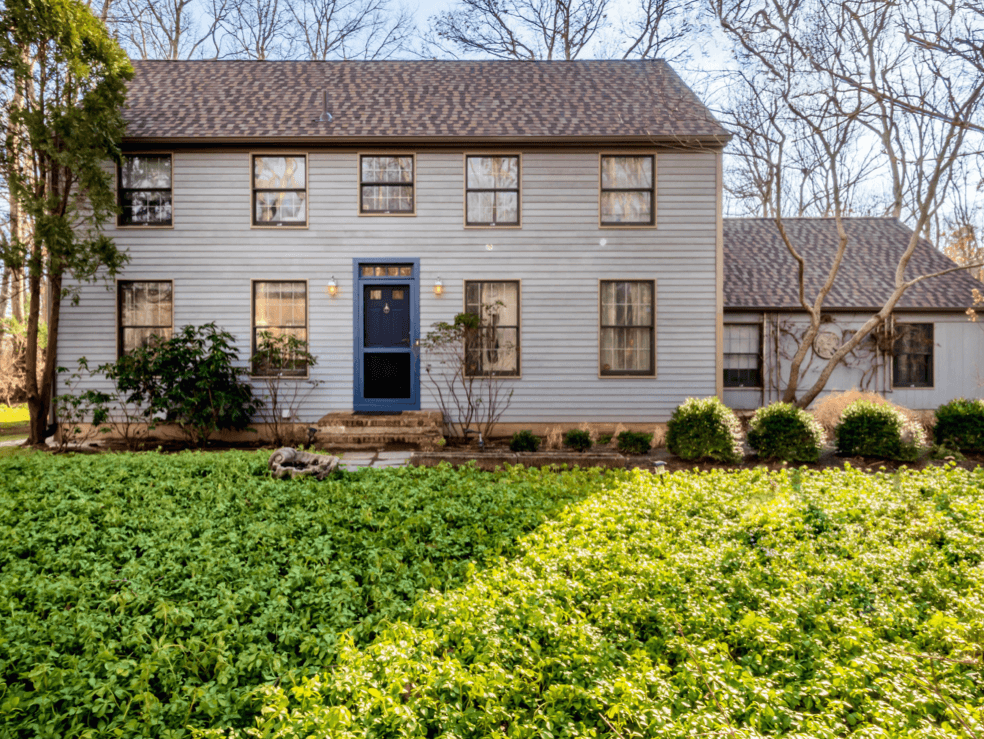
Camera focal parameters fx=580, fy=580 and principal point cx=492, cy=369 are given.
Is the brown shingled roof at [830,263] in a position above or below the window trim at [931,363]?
above

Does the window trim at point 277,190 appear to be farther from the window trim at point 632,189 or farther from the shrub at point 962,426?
the shrub at point 962,426

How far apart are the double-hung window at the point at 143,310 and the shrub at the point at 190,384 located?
0.63 m

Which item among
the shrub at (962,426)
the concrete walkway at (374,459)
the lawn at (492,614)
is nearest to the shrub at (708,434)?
the lawn at (492,614)

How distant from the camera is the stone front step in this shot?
9383 mm

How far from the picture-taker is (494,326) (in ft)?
35.3

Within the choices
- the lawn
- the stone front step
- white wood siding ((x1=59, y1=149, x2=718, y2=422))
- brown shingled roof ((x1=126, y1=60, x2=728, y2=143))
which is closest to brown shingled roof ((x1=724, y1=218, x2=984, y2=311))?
white wood siding ((x1=59, y1=149, x2=718, y2=422))

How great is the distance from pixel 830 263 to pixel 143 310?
15231 millimetres

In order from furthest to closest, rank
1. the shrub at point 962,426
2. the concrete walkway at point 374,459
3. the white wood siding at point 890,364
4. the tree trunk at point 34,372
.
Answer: the white wood siding at point 890,364, the tree trunk at point 34,372, the shrub at point 962,426, the concrete walkway at point 374,459

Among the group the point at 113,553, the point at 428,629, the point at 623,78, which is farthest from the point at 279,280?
the point at 428,629

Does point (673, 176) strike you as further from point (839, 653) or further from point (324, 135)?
point (839, 653)

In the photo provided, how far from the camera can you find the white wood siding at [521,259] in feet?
35.1

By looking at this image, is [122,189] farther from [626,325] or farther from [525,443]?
[626,325]

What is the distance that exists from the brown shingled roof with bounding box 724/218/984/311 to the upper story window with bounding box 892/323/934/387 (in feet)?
1.73

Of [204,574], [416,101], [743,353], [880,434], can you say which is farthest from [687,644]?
[743,353]
